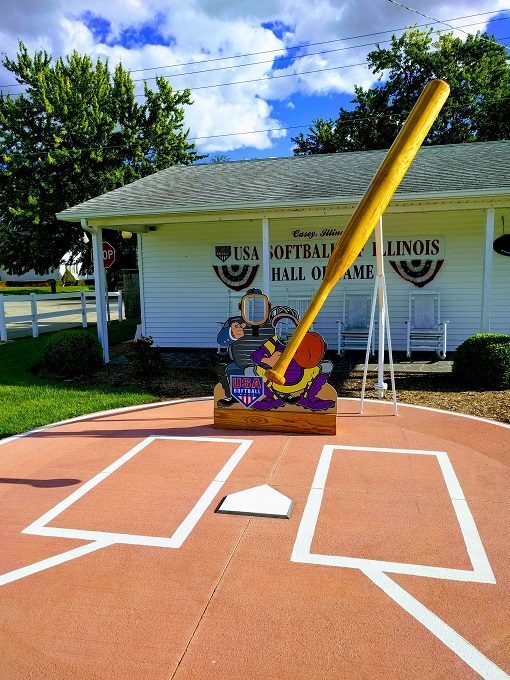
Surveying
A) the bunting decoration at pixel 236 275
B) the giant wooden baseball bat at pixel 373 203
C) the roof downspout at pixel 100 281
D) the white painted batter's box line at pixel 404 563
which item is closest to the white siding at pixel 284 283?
the bunting decoration at pixel 236 275

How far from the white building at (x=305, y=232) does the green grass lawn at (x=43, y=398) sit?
316 centimetres

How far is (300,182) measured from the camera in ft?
34.0

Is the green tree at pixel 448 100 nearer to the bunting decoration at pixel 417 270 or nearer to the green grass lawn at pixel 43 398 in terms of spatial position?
the bunting decoration at pixel 417 270

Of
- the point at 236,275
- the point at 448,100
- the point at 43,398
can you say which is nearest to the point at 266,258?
→ the point at 236,275

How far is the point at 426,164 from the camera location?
35.4 feet

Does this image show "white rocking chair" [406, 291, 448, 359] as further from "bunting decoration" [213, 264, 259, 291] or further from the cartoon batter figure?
the cartoon batter figure

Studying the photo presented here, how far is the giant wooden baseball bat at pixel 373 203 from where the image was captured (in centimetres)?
429

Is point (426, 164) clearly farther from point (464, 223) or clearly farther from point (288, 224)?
point (288, 224)

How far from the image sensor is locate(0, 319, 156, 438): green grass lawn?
6870 mm

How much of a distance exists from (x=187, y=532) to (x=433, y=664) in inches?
74.5

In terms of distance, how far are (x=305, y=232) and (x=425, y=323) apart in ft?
10.9

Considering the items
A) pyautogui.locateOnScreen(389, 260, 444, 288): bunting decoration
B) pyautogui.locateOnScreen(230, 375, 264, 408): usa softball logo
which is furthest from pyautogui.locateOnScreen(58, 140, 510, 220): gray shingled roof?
pyautogui.locateOnScreen(230, 375, 264, 408): usa softball logo

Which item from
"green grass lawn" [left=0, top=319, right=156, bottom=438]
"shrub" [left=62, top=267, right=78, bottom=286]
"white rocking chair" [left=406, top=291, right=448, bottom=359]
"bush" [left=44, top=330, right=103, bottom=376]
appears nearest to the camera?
"green grass lawn" [left=0, top=319, right=156, bottom=438]

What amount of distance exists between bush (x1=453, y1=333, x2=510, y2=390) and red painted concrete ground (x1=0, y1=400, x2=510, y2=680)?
95.1 inches
